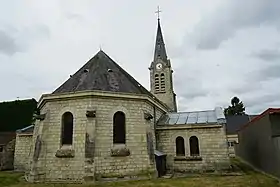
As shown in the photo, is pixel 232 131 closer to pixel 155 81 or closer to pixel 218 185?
pixel 155 81

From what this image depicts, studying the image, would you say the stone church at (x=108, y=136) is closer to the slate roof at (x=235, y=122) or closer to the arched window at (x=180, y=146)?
the arched window at (x=180, y=146)

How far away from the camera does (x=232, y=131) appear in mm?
43469

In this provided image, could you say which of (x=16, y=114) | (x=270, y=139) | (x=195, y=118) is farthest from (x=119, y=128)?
(x=16, y=114)


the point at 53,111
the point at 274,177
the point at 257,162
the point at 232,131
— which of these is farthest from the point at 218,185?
the point at 232,131

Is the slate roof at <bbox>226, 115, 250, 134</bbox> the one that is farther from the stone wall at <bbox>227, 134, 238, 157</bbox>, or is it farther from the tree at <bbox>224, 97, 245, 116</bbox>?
the tree at <bbox>224, 97, 245, 116</bbox>

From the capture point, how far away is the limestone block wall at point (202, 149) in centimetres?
1786

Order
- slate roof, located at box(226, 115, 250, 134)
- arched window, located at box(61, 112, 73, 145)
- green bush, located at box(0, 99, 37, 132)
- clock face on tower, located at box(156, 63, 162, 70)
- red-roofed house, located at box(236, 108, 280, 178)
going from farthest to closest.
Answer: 1. slate roof, located at box(226, 115, 250, 134)
2. clock face on tower, located at box(156, 63, 162, 70)
3. green bush, located at box(0, 99, 37, 132)
4. arched window, located at box(61, 112, 73, 145)
5. red-roofed house, located at box(236, 108, 280, 178)

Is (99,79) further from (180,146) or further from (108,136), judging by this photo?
(180,146)

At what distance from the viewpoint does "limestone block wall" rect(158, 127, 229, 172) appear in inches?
703

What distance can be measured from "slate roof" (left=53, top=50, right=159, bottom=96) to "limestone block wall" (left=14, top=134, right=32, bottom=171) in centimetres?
851

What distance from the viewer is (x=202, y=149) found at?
18.2 m

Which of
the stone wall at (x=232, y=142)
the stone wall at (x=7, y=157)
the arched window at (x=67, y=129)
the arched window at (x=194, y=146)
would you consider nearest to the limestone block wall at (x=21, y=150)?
the stone wall at (x=7, y=157)

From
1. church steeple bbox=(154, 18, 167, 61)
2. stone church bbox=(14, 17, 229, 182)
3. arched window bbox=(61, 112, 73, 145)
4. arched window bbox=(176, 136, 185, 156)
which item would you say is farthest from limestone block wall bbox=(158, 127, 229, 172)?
church steeple bbox=(154, 18, 167, 61)

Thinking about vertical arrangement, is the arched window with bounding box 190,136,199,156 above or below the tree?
below
